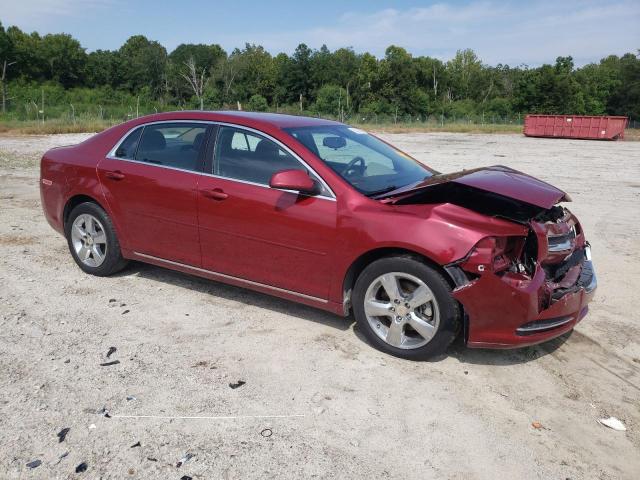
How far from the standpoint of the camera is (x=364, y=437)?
3.20 metres

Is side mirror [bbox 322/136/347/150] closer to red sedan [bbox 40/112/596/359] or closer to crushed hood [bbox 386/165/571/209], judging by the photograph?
→ red sedan [bbox 40/112/596/359]

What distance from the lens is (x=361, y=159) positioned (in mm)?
4852

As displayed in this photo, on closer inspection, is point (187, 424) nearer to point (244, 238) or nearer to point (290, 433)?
point (290, 433)

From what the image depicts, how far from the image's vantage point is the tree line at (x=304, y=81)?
69000 mm

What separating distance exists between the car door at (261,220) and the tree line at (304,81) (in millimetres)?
61700

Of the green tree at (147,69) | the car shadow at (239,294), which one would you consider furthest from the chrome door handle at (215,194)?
the green tree at (147,69)

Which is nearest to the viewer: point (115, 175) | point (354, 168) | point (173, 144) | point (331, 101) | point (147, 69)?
point (354, 168)

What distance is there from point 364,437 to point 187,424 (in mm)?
1005

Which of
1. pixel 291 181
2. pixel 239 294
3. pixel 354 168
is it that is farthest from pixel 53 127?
pixel 291 181

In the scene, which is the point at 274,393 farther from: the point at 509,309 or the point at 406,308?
the point at 509,309

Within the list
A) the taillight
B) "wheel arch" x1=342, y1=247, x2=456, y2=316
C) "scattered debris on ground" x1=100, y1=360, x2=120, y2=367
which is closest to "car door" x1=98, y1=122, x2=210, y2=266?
"scattered debris on ground" x1=100, y1=360, x2=120, y2=367

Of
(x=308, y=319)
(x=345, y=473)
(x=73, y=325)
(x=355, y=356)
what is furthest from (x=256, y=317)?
(x=345, y=473)

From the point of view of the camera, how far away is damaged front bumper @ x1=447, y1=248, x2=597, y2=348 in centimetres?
373

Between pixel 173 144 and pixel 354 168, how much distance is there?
167 centimetres
